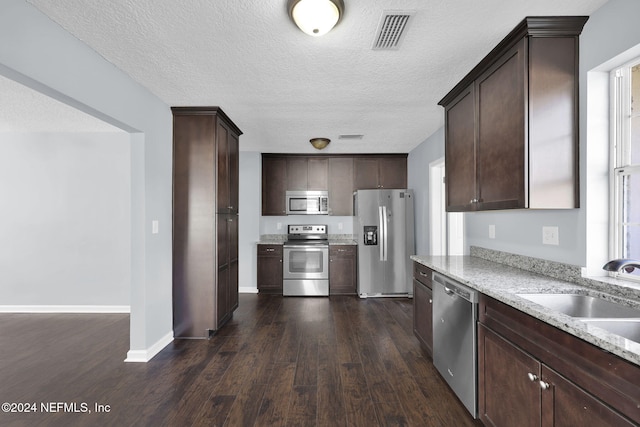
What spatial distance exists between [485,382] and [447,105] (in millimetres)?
2330

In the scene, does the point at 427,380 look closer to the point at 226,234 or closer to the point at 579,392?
the point at 579,392

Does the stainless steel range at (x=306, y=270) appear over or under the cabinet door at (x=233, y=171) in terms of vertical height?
under

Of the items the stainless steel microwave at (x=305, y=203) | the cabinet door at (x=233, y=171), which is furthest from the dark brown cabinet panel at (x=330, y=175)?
the cabinet door at (x=233, y=171)

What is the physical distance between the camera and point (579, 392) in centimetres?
114

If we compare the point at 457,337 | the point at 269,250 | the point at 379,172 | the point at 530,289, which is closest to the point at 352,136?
the point at 379,172

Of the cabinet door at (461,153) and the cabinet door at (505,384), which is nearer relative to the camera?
the cabinet door at (505,384)

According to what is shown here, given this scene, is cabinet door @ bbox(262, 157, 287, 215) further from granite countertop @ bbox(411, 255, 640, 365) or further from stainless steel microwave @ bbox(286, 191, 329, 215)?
granite countertop @ bbox(411, 255, 640, 365)

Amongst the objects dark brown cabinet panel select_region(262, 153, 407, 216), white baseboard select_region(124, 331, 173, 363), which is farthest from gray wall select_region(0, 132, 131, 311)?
dark brown cabinet panel select_region(262, 153, 407, 216)

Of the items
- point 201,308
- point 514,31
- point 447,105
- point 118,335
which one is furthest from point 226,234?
point 514,31

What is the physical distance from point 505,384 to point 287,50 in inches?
94.7

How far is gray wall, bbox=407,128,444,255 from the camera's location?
4.26 m

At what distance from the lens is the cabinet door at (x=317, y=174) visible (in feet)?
18.2

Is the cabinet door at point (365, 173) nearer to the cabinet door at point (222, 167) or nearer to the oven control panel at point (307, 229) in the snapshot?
the oven control panel at point (307, 229)

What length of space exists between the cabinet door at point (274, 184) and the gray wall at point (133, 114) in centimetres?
232
